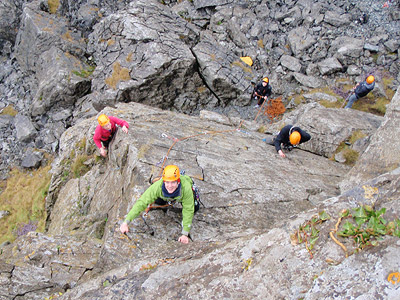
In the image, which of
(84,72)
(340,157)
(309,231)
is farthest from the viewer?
(84,72)

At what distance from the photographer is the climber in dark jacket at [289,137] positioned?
1103 cm

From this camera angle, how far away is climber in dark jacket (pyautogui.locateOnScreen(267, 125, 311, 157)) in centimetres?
1103

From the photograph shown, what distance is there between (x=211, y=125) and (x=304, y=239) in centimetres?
1033

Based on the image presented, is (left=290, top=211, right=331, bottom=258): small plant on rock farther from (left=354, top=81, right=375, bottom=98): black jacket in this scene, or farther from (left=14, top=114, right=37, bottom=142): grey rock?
(left=14, top=114, right=37, bottom=142): grey rock

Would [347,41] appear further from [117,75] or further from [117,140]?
[117,140]

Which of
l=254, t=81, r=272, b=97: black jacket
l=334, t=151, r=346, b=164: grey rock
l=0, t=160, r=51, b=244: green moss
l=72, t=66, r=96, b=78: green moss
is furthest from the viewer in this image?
l=72, t=66, r=96, b=78: green moss

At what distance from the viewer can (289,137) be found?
1145 cm

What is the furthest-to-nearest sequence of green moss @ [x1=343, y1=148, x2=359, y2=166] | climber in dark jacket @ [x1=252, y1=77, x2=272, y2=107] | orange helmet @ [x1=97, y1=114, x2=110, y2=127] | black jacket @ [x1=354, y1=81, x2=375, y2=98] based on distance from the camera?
1. climber in dark jacket @ [x1=252, y1=77, x2=272, y2=107]
2. black jacket @ [x1=354, y1=81, x2=375, y2=98]
3. green moss @ [x1=343, y1=148, x2=359, y2=166]
4. orange helmet @ [x1=97, y1=114, x2=110, y2=127]

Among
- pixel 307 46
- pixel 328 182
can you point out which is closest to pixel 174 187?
pixel 328 182

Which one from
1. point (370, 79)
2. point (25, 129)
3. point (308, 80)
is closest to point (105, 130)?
point (370, 79)

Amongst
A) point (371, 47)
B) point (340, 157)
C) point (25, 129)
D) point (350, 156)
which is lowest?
point (25, 129)

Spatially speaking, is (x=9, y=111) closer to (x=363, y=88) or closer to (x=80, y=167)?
(x=80, y=167)

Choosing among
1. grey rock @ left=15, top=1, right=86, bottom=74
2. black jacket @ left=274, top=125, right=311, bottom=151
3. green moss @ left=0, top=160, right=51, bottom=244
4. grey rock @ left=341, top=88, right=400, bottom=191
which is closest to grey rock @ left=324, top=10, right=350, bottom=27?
grey rock @ left=341, top=88, right=400, bottom=191

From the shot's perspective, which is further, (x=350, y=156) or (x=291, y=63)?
(x=291, y=63)
